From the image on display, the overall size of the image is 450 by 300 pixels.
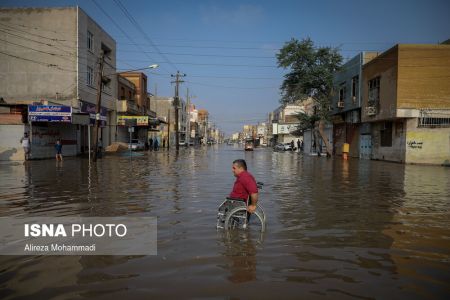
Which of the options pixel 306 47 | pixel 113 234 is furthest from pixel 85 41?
pixel 113 234

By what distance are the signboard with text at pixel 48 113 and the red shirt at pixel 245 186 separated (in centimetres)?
2455

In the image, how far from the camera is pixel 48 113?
27688 millimetres

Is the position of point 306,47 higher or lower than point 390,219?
higher

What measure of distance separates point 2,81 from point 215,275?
36.4 metres

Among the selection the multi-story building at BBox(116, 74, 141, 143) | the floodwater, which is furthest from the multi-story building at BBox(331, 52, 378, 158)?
the floodwater

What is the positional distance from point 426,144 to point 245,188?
27.2 m

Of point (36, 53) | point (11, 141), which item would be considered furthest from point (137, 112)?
point (11, 141)

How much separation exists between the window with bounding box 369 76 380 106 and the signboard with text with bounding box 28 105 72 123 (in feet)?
83.3

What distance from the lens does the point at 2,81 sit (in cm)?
3453

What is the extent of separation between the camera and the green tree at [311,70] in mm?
41969

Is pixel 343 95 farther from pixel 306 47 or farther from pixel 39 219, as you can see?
pixel 39 219


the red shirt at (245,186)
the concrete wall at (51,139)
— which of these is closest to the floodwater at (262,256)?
the red shirt at (245,186)

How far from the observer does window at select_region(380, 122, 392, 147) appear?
3319cm

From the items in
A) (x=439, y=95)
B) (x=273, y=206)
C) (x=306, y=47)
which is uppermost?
(x=306, y=47)
